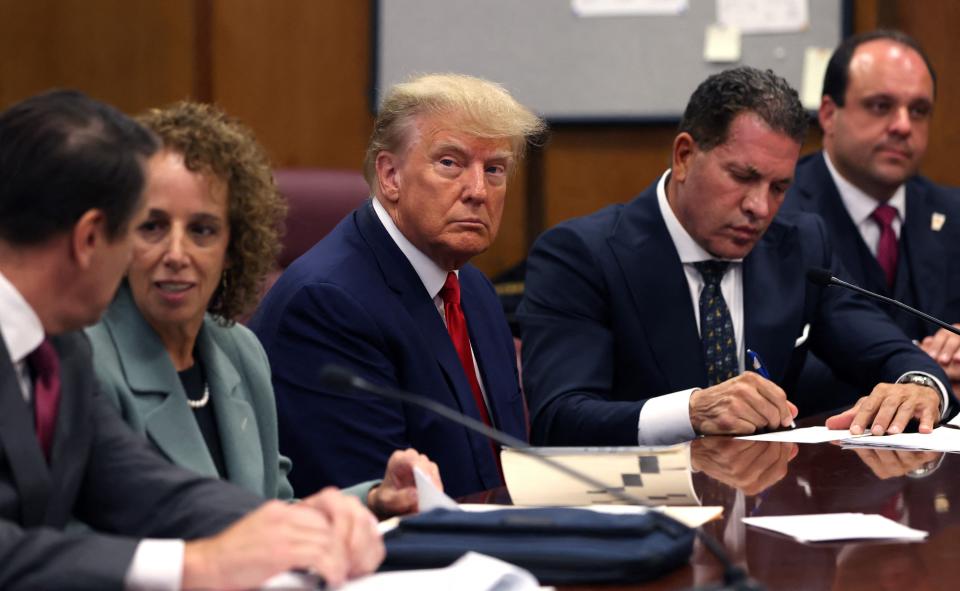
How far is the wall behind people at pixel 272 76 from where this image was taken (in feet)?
16.8

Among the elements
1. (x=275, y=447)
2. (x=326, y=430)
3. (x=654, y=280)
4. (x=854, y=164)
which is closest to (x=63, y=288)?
(x=275, y=447)

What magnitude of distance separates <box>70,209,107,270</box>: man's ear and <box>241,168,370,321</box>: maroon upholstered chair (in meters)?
2.59

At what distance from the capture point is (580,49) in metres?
5.01

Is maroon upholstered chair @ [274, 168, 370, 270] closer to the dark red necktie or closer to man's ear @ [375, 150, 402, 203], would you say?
man's ear @ [375, 150, 402, 203]

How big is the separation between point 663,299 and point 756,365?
12.5 inches

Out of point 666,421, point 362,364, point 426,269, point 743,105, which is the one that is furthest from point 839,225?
point 362,364

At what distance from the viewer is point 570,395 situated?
2766 mm

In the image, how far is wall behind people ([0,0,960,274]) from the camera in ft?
16.8

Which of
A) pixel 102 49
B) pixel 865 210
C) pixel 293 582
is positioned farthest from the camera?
pixel 102 49

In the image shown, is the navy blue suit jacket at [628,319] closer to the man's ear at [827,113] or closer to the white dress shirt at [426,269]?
the white dress shirt at [426,269]

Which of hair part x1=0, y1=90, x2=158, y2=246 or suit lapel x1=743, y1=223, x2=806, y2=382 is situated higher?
hair part x1=0, y1=90, x2=158, y2=246

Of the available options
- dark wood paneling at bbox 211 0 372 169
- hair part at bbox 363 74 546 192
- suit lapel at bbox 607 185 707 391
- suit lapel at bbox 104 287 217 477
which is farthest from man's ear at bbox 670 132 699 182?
dark wood paneling at bbox 211 0 372 169

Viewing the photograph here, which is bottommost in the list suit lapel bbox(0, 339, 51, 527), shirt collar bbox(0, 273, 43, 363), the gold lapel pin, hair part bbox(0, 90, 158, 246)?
the gold lapel pin

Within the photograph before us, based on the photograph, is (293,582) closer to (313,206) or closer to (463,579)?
(463,579)
